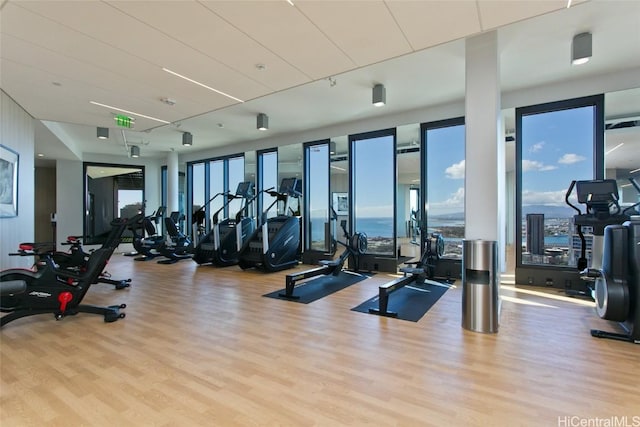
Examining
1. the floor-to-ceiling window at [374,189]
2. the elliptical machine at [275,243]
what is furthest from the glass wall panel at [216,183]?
the floor-to-ceiling window at [374,189]

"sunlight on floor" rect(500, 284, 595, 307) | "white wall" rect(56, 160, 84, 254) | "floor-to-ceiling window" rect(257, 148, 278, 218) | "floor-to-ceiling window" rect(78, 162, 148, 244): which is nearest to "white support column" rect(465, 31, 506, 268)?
"sunlight on floor" rect(500, 284, 595, 307)

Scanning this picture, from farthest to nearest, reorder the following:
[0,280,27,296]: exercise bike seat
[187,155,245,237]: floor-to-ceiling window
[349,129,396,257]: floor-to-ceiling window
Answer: [187,155,245,237]: floor-to-ceiling window
[349,129,396,257]: floor-to-ceiling window
[0,280,27,296]: exercise bike seat

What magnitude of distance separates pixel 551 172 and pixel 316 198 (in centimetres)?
512

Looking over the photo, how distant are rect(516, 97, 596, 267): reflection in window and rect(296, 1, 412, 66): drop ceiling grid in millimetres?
3704

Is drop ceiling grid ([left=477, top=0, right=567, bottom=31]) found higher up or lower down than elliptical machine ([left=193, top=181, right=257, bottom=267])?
higher up

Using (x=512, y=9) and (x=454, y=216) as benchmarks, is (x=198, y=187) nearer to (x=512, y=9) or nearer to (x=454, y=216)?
(x=454, y=216)

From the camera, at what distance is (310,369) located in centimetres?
251

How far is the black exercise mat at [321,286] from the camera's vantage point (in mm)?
4816

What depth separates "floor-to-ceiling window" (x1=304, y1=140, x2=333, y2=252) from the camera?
27.3 ft

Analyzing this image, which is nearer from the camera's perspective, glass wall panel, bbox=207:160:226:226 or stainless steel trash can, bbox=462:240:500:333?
Result: stainless steel trash can, bbox=462:240:500:333

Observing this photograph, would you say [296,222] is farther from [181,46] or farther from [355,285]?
[181,46]

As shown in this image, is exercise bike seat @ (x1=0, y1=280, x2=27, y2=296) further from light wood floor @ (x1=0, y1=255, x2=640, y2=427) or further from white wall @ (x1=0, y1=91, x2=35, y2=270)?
white wall @ (x1=0, y1=91, x2=35, y2=270)

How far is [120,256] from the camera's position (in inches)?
385

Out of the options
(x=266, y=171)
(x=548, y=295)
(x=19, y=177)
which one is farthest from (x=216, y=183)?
(x=548, y=295)
